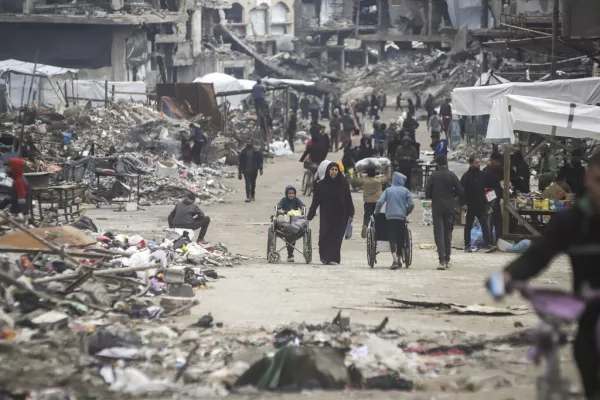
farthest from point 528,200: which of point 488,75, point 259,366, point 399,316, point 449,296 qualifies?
point 488,75

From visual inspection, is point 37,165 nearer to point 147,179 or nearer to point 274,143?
point 147,179

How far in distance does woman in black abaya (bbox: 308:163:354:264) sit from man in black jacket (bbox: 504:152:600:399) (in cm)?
929

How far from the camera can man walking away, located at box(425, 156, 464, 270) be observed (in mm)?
13852

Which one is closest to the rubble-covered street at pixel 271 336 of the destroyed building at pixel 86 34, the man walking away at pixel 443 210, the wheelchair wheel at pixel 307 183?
the man walking away at pixel 443 210

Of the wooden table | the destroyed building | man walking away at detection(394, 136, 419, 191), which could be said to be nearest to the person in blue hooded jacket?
the wooden table

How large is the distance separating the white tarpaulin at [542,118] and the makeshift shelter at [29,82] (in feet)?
73.4

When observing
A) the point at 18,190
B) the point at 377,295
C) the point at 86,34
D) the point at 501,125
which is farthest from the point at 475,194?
the point at 86,34

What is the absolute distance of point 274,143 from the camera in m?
37.3

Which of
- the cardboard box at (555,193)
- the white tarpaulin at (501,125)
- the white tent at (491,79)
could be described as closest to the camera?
the white tarpaulin at (501,125)

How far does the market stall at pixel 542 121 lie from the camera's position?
1523cm

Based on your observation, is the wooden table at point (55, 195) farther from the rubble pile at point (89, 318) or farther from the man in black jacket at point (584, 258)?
the man in black jacket at point (584, 258)

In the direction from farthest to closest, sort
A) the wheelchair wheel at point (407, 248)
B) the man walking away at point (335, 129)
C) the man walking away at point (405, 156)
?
the man walking away at point (335, 129)
the man walking away at point (405, 156)
the wheelchair wheel at point (407, 248)

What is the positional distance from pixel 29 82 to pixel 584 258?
33.2 meters

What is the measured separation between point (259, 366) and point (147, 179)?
17.4 meters
